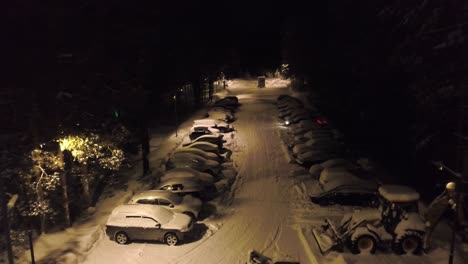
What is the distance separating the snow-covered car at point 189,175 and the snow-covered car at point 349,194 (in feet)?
16.8

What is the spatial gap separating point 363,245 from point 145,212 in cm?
777

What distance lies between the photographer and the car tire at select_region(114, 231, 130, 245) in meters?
16.0

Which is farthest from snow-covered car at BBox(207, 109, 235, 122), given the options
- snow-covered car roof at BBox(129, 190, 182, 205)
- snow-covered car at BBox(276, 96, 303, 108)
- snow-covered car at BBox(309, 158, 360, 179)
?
snow-covered car roof at BBox(129, 190, 182, 205)

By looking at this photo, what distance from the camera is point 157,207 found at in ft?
54.9

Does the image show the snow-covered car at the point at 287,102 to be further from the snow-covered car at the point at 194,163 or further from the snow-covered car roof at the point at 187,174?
the snow-covered car roof at the point at 187,174

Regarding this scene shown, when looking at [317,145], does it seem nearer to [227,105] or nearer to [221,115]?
[221,115]

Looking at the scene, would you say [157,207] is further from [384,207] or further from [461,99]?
[461,99]

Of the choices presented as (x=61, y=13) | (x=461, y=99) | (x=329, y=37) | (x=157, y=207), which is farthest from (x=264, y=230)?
(x=329, y=37)

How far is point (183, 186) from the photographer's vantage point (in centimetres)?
1919

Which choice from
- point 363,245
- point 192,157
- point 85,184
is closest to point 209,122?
point 192,157

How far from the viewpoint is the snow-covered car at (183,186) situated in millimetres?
19109

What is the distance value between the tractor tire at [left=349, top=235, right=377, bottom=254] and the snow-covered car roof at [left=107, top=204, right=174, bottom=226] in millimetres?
6532

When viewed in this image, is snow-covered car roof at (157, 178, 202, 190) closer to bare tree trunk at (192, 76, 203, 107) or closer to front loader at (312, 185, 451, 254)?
front loader at (312, 185, 451, 254)

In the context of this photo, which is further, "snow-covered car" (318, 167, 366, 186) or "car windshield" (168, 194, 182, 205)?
"snow-covered car" (318, 167, 366, 186)
